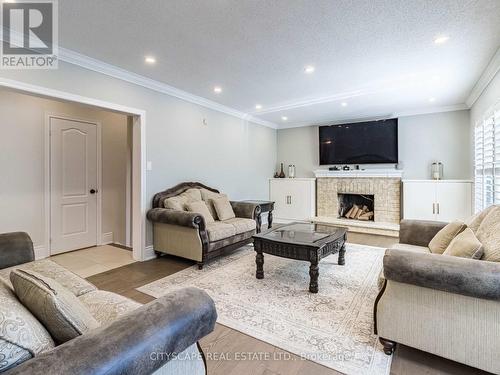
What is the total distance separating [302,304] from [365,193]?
3.88 m

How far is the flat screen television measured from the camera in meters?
5.39

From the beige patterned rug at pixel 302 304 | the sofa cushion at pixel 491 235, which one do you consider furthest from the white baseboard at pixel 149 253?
the sofa cushion at pixel 491 235

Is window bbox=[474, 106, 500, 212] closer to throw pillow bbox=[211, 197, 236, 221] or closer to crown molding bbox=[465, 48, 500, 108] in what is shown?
crown molding bbox=[465, 48, 500, 108]

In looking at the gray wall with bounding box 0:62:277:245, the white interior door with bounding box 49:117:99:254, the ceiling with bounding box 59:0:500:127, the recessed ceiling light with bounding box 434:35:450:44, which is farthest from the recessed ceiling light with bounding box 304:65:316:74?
the white interior door with bounding box 49:117:99:254

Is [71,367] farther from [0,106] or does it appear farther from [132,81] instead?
[0,106]

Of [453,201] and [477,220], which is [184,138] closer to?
[477,220]

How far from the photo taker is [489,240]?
1.77 metres

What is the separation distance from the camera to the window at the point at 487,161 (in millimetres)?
3012

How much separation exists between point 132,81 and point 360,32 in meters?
2.80

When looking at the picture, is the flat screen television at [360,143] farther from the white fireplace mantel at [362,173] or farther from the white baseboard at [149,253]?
the white baseboard at [149,253]

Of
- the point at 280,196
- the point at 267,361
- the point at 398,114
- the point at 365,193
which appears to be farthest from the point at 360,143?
the point at 267,361

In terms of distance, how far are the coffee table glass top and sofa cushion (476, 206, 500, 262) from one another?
53.6 inches

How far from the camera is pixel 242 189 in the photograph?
5.71 m

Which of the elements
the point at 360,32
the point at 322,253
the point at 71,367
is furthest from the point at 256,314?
the point at 360,32
